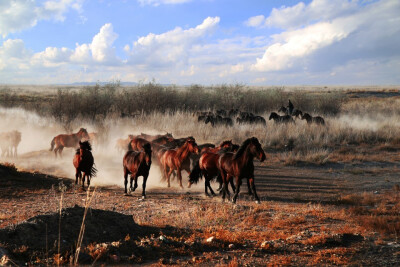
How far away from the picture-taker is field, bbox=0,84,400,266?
5691 millimetres

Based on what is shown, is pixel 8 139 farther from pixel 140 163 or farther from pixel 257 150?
pixel 257 150

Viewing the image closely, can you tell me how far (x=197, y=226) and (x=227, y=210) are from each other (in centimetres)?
124

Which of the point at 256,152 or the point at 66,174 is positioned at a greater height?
the point at 256,152

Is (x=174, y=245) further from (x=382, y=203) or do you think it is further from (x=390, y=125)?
(x=390, y=125)

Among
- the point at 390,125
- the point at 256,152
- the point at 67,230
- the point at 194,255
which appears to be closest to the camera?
the point at 194,255

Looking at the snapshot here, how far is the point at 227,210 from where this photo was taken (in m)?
8.95

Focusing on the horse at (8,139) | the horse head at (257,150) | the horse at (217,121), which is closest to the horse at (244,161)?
the horse head at (257,150)

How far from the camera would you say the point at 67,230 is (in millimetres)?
6367

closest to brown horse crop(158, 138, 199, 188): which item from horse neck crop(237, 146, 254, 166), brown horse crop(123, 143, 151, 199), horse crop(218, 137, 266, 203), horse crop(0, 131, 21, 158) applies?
brown horse crop(123, 143, 151, 199)

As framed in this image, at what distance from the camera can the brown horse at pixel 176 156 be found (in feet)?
38.2

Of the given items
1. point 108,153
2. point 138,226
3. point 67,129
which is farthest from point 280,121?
point 138,226

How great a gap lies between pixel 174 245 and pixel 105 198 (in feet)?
17.9

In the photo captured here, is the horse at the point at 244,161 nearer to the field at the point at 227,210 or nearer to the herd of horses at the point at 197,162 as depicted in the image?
the herd of horses at the point at 197,162

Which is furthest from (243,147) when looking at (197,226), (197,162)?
(197,226)
